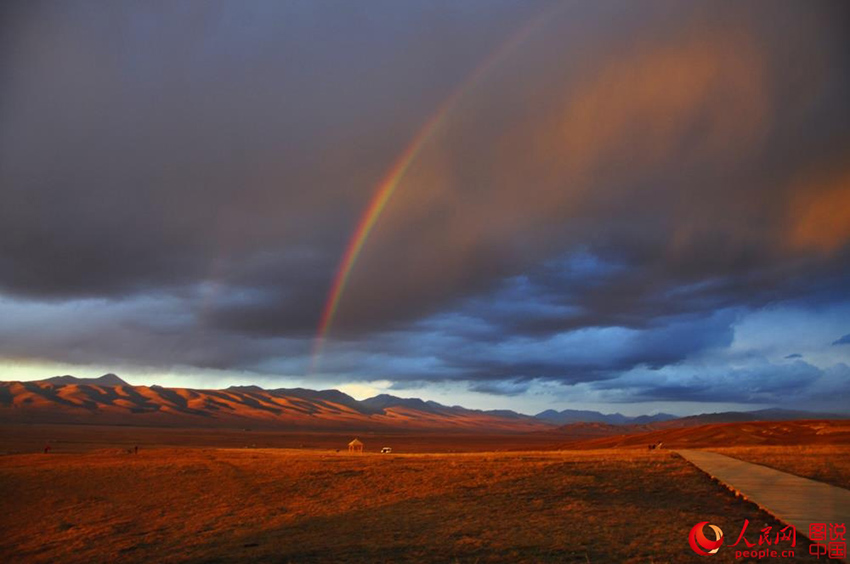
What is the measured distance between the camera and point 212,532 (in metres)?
16.7

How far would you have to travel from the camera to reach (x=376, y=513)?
679 inches

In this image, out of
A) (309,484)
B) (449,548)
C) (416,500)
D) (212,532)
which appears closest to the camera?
(449,548)

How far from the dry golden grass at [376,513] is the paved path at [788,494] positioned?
48 cm

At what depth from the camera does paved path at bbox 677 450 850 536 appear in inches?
491

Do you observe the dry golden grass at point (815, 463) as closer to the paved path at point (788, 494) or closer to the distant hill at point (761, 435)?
the paved path at point (788, 494)

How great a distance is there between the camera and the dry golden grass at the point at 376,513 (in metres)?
12.6

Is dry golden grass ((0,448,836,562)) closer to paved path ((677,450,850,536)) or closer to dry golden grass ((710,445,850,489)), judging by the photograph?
paved path ((677,450,850,536))

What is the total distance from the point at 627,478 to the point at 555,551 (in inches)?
413

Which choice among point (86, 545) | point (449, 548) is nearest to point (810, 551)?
point (449, 548)

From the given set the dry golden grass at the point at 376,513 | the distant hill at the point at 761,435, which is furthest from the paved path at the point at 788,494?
the distant hill at the point at 761,435

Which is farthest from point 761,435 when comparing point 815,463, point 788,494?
point 788,494

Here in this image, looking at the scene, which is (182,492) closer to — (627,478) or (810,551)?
(627,478)

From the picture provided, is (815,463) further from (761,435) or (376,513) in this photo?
(761,435)

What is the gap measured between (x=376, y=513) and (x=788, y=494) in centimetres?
1068
